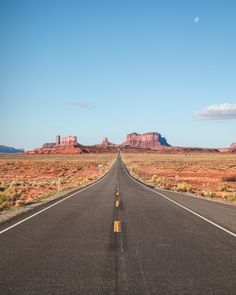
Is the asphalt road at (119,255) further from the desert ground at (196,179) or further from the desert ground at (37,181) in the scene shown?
the desert ground at (196,179)

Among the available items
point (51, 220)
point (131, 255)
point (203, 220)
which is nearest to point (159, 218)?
point (203, 220)

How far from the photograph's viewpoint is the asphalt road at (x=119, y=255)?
536 centimetres

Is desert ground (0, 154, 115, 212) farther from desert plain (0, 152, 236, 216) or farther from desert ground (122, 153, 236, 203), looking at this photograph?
desert ground (122, 153, 236, 203)

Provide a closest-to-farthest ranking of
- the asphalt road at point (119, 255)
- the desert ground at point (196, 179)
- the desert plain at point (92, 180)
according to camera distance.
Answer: the asphalt road at point (119, 255)
the desert plain at point (92, 180)
the desert ground at point (196, 179)

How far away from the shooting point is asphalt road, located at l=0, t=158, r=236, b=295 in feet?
17.6

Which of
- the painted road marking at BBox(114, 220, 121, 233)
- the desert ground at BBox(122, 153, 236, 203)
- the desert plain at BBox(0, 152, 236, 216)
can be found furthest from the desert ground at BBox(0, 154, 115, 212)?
the desert ground at BBox(122, 153, 236, 203)

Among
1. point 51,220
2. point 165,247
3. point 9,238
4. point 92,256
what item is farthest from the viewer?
point 51,220

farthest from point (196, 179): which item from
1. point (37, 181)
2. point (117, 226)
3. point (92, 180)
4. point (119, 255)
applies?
point (119, 255)

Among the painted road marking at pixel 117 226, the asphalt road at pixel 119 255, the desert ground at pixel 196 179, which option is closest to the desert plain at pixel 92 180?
the desert ground at pixel 196 179

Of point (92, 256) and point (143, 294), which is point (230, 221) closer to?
point (92, 256)

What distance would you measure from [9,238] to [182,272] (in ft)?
15.4

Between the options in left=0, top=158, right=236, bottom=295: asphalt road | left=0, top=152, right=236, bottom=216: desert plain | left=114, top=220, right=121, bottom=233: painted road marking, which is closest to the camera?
left=0, top=158, right=236, bottom=295: asphalt road

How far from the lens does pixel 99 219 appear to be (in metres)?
12.0

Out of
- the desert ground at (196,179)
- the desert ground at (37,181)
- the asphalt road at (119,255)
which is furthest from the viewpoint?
the desert ground at (196,179)
